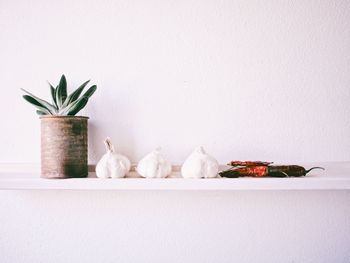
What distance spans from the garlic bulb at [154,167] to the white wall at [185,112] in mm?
122

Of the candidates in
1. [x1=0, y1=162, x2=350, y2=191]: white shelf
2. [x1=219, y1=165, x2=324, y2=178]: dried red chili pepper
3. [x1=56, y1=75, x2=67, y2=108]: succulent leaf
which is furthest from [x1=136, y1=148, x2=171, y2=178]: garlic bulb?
[x1=56, y1=75, x2=67, y2=108]: succulent leaf

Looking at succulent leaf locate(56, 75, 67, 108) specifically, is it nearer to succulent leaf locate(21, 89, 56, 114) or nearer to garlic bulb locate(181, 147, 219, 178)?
succulent leaf locate(21, 89, 56, 114)

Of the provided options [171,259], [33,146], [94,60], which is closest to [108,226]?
[171,259]

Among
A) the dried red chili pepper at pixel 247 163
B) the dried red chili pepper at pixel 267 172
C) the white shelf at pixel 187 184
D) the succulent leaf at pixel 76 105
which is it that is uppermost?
the succulent leaf at pixel 76 105

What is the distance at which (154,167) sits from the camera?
781mm

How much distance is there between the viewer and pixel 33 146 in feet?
3.11

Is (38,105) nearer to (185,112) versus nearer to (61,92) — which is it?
(61,92)

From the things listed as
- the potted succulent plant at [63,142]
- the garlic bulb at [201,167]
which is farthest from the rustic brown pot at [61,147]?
the garlic bulb at [201,167]

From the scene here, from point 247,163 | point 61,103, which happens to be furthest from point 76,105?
point 247,163

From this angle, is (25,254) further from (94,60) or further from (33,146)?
(94,60)

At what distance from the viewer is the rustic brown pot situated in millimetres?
784

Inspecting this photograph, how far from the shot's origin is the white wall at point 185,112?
90 centimetres

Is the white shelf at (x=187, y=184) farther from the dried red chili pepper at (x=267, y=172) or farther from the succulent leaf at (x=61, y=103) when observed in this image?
the succulent leaf at (x=61, y=103)

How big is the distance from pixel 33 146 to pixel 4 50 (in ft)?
1.07
